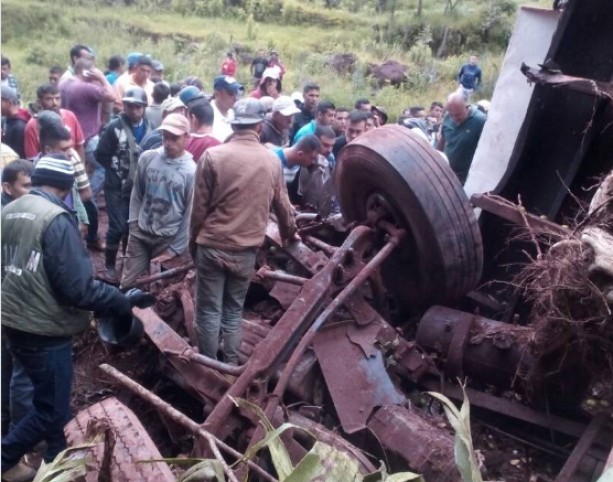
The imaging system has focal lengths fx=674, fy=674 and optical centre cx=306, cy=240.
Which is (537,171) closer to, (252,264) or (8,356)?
(252,264)

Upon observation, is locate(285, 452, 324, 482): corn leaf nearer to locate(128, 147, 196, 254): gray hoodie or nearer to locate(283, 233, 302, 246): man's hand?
locate(283, 233, 302, 246): man's hand

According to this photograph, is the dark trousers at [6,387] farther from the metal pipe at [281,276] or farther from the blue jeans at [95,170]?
the blue jeans at [95,170]

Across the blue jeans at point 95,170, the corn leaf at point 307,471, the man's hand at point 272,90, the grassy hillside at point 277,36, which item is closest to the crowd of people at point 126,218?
the blue jeans at point 95,170

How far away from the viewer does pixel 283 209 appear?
391cm

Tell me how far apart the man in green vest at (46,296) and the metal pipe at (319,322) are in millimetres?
877

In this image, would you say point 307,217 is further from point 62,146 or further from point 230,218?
point 62,146

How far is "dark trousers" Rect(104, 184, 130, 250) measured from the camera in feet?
17.7

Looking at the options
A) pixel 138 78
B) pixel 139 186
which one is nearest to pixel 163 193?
pixel 139 186

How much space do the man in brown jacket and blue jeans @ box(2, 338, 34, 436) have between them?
0.94 m

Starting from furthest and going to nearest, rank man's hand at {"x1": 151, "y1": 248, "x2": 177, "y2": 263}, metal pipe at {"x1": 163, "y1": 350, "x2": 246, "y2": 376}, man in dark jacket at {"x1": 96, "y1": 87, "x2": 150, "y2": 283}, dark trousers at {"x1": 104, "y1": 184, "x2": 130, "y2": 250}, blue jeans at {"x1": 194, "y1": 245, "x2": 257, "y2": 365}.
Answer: dark trousers at {"x1": 104, "y1": 184, "x2": 130, "y2": 250}, man in dark jacket at {"x1": 96, "y1": 87, "x2": 150, "y2": 283}, man's hand at {"x1": 151, "y1": 248, "x2": 177, "y2": 263}, blue jeans at {"x1": 194, "y1": 245, "x2": 257, "y2": 365}, metal pipe at {"x1": 163, "y1": 350, "x2": 246, "y2": 376}

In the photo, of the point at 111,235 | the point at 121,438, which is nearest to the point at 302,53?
the point at 111,235

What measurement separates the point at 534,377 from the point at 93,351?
8.97ft

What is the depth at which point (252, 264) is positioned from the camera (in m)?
3.80

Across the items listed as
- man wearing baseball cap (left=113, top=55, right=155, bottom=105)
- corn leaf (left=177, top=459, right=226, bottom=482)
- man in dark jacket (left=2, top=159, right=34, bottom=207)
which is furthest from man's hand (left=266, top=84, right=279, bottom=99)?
corn leaf (left=177, top=459, right=226, bottom=482)
